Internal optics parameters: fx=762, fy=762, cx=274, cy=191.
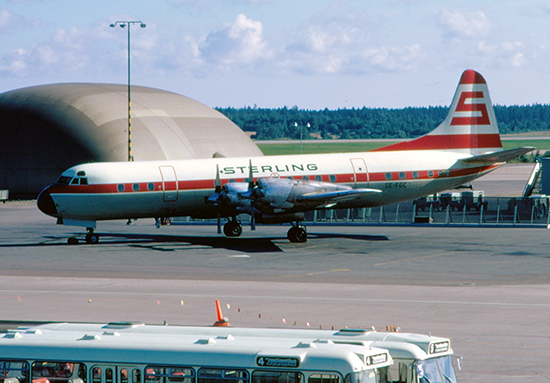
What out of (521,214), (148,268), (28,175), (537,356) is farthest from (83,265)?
(28,175)

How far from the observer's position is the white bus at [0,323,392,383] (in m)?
10.1

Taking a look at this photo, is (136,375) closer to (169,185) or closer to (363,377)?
(363,377)

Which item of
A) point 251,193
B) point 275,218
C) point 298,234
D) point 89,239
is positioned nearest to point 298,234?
point 298,234

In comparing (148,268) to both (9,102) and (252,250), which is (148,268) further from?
(9,102)

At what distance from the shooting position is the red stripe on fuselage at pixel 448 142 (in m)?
49.9

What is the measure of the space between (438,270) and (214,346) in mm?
23613

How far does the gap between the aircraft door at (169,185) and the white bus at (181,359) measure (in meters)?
31.2

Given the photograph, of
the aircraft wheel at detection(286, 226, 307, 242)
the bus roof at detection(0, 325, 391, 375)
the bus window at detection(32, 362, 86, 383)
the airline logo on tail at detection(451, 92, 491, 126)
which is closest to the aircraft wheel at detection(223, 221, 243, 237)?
the aircraft wheel at detection(286, 226, 307, 242)

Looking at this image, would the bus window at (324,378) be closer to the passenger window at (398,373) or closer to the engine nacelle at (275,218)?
the passenger window at (398,373)

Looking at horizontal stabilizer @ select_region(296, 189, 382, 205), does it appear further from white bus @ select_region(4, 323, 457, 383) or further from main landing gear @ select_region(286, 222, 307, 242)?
white bus @ select_region(4, 323, 457, 383)

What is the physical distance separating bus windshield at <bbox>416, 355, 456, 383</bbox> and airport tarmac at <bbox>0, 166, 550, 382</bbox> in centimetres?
513

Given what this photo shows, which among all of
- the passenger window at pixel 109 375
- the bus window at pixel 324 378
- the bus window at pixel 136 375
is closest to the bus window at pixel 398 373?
the bus window at pixel 324 378

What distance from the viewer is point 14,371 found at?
11.3 meters

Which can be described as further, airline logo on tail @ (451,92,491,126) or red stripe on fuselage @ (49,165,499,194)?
airline logo on tail @ (451,92,491,126)
